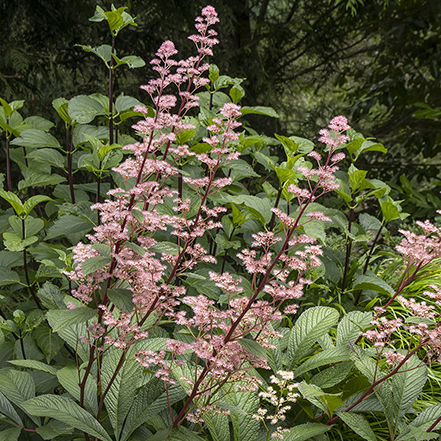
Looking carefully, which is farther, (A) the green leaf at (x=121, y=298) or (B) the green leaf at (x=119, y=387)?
(B) the green leaf at (x=119, y=387)

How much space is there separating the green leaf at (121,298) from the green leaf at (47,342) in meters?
0.59

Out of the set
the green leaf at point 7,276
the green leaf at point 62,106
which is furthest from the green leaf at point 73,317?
the green leaf at point 62,106

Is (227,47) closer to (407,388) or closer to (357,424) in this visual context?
Answer: (407,388)

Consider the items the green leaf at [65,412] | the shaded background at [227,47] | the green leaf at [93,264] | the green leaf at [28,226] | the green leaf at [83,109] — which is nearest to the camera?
the green leaf at [93,264]

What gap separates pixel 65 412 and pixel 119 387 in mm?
171

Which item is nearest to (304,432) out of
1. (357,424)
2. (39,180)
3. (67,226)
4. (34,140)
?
(357,424)

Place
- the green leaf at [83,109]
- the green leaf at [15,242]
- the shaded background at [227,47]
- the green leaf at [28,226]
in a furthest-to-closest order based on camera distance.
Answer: the shaded background at [227,47]
the green leaf at [83,109]
the green leaf at [28,226]
the green leaf at [15,242]

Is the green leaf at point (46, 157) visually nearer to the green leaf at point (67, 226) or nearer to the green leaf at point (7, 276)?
the green leaf at point (67, 226)

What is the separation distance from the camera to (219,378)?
1.01 metres

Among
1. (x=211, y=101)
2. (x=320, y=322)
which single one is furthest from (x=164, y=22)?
(x=320, y=322)

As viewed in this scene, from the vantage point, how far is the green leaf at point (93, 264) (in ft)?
2.97

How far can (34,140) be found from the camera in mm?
1671

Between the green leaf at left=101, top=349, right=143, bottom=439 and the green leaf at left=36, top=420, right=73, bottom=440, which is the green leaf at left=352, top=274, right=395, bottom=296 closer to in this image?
the green leaf at left=101, top=349, right=143, bottom=439

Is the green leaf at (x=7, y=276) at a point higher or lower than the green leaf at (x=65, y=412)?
higher
